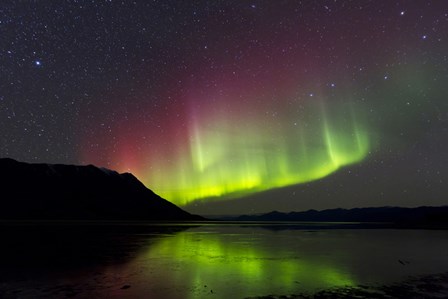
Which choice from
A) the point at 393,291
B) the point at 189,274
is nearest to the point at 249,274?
the point at 189,274

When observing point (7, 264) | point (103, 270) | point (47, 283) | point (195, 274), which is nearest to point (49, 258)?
point (7, 264)

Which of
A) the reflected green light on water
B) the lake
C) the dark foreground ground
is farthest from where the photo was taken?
the reflected green light on water

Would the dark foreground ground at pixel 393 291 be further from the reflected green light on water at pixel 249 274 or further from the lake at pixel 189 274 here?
the reflected green light on water at pixel 249 274

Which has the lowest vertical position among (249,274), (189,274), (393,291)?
(393,291)

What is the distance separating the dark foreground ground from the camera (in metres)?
17.4

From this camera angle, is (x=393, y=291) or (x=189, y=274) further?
(x=189, y=274)

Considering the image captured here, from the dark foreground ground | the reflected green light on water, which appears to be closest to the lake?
the reflected green light on water

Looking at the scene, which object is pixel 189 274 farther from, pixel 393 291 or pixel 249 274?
pixel 393 291

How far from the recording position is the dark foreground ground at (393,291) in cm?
1739

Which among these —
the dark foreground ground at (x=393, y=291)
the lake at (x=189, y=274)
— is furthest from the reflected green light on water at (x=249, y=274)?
the dark foreground ground at (x=393, y=291)

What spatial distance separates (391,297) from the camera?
56.7ft

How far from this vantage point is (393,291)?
18.9 meters

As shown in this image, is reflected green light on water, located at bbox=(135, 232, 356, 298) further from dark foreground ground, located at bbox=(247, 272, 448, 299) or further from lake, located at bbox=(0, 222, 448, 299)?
dark foreground ground, located at bbox=(247, 272, 448, 299)

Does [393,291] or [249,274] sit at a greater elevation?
[249,274]
